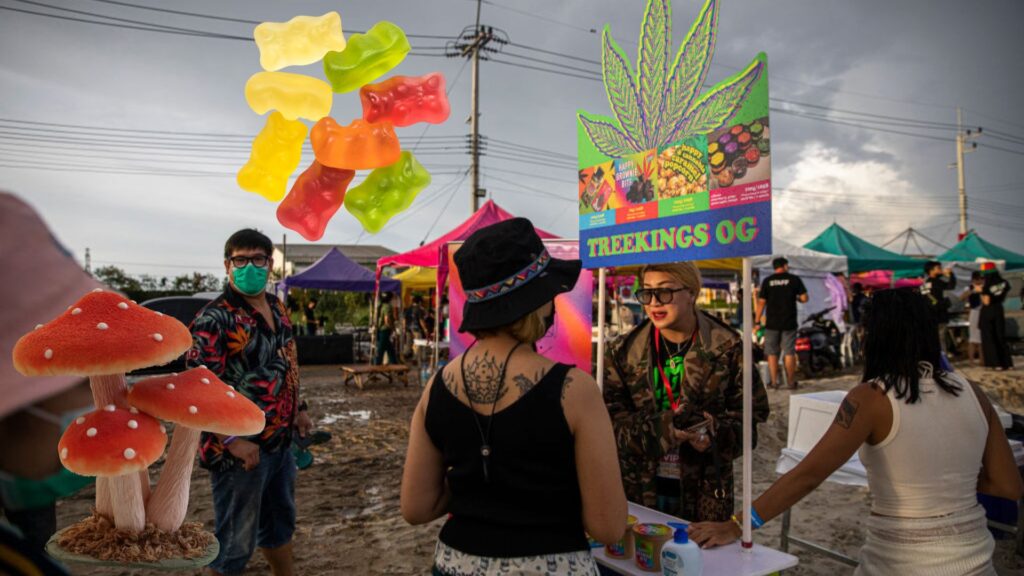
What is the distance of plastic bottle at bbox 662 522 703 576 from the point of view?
6.05ft

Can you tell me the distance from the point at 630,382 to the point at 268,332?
1.68m

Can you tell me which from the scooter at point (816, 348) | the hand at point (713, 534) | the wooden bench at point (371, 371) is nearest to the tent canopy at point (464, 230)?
the wooden bench at point (371, 371)

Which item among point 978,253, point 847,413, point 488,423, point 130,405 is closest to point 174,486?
point 130,405

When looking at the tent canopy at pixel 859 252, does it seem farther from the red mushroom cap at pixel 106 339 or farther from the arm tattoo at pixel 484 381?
the red mushroom cap at pixel 106 339

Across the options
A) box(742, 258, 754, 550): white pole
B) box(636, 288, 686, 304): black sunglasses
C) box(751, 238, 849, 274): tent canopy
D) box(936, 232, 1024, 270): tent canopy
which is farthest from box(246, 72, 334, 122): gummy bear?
box(936, 232, 1024, 270): tent canopy

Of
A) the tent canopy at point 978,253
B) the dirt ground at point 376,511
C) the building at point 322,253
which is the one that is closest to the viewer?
the dirt ground at point 376,511

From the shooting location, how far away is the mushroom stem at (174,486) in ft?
3.34

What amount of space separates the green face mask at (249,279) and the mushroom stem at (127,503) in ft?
5.58

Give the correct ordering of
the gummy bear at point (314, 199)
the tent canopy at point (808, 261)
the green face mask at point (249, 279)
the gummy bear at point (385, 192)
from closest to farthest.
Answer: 1. the gummy bear at point (314, 199)
2. the gummy bear at point (385, 192)
3. the green face mask at point (249, 279)
4. the tent canopy at point (808, 261)

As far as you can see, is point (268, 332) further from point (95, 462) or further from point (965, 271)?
point (965, 271)

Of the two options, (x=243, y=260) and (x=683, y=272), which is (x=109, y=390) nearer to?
(x=243, y=260)

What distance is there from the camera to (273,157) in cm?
201

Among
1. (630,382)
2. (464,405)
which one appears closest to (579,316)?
(630,382)

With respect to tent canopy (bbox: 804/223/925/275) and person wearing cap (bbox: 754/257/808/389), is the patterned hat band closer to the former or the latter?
person wearing cap (bbox: 754/257/808/389)
